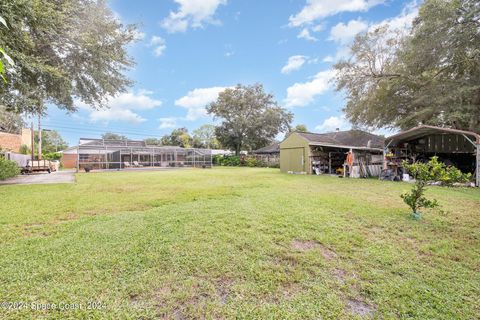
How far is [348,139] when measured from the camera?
22.3m

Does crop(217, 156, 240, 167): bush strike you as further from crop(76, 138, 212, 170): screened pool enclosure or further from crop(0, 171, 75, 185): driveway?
crop(0, 171, 75, 185): driveway

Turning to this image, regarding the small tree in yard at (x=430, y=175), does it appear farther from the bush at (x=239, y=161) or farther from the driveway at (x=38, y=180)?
the bush at (x=239, y=161)

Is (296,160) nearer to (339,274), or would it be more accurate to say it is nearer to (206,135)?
(339,274)

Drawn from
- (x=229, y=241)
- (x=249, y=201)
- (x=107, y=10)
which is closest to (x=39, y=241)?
(x=229, y=241)

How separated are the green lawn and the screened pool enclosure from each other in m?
17.4

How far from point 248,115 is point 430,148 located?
2080 cm

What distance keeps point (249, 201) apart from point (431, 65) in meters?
12.2

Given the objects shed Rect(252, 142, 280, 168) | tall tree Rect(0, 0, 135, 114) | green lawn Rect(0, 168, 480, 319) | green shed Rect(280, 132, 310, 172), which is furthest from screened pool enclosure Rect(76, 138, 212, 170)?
A: green lawn Rect(0, 168, 480, 319)

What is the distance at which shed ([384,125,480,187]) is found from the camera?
35.7ft

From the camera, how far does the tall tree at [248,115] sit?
2941 centimetres

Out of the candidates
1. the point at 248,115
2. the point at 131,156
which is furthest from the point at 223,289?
the point at 248,115

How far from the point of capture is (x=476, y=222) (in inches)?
168

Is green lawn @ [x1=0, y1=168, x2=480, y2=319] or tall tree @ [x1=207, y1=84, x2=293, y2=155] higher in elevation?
tall tree @ [x1=207, y1=84, x2=293, y2=155]

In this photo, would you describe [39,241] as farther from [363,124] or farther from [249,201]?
[363,124]
